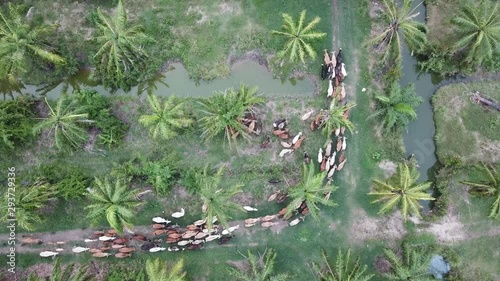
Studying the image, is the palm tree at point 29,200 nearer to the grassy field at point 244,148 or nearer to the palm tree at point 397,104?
the grassy field at point 244,148

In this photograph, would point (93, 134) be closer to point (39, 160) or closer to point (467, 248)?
point (39, 160)

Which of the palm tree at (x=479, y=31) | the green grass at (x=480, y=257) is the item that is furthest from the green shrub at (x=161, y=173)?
the palm tree at (x=479, y=31)

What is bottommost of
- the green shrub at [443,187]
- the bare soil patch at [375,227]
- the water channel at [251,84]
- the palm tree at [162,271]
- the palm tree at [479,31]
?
the palm tree at [162,271]

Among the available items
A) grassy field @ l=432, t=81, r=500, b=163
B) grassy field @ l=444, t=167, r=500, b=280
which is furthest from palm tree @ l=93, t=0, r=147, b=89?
grassy field @ l=444, t=167, r=500, b=280

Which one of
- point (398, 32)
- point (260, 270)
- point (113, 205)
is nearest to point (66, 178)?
point (113, 205)

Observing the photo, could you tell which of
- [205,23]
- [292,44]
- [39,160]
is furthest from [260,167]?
[39,160]

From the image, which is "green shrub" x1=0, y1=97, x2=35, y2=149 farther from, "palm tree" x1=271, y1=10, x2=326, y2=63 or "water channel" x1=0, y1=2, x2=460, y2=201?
"palm tree" x1=271, y1=10, x2=326, y2=63

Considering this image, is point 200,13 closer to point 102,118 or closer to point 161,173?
point 102,118
